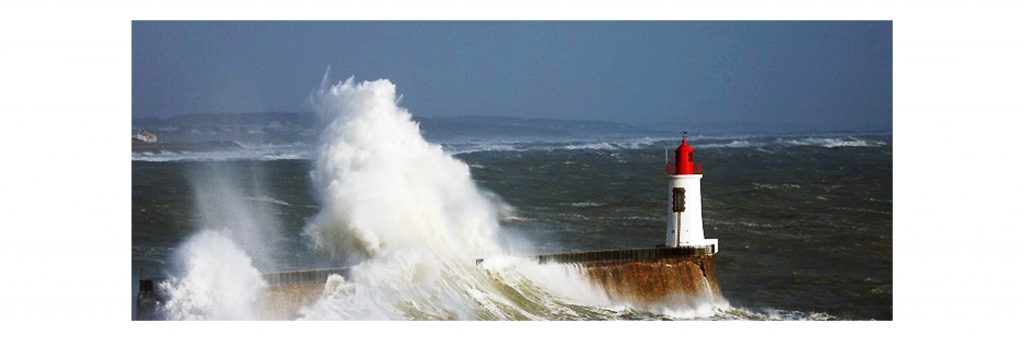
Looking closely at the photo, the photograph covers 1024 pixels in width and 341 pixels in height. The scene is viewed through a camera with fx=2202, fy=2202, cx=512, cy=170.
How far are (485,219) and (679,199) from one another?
2.11 metres

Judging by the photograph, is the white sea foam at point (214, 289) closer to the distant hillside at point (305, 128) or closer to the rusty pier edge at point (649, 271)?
the rusty pier edge at point (649, 271)

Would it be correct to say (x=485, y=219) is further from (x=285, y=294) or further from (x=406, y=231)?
(x=285, y=294)

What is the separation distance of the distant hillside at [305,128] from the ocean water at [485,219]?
0.69 feet

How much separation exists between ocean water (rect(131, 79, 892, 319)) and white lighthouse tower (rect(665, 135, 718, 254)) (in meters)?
0.67

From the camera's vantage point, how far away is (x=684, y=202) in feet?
77.4

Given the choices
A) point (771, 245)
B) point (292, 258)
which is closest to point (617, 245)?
point (771, 245)

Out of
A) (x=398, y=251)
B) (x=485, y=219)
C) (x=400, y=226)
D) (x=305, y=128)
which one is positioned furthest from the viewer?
(x=305, y=128)

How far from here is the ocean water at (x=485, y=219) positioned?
70.5ft

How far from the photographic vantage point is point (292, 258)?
24891 mm

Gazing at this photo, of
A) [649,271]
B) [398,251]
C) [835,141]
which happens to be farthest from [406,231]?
[835,141]

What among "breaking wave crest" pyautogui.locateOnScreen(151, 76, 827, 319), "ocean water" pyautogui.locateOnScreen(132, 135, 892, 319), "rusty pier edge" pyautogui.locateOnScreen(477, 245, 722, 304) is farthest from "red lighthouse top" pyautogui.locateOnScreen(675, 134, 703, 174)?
"ocean water" pyautogui.locateOnScreen(132, 135, 892, 319)

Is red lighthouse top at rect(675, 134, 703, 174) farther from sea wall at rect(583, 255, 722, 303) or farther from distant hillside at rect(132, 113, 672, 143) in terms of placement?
distant hillside at rect(132, 113, 672, 143)

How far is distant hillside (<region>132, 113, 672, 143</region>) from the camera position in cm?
2681

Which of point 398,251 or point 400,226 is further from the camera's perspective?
point 400,226
